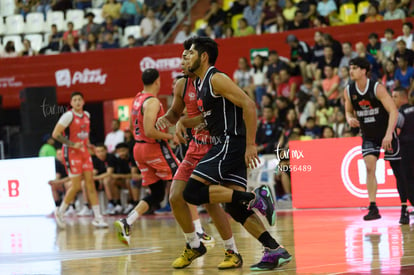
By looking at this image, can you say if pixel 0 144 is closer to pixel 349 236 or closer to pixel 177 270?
pixel 349 236

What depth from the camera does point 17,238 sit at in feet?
37.8

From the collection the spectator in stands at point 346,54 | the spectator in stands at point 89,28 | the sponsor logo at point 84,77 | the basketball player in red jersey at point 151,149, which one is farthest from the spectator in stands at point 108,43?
the basketball player in red jersey at point 151,149

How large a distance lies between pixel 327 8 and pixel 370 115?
836cm

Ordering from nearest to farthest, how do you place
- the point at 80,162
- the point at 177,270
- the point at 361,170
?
the point at 177,270 < the point at 80,162 < the point at 361,170

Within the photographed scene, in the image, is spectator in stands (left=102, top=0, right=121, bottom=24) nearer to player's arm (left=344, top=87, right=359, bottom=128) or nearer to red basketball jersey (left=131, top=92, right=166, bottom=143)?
red basketball jersey (left=131, top=92, right=166, bottom=143)

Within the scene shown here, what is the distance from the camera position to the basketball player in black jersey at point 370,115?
1048 centimetres

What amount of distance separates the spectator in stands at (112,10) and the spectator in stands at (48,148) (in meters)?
5.73

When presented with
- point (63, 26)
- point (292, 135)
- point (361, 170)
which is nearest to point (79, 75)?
point (63, 26)

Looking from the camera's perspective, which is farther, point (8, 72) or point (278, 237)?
point (8, 72)

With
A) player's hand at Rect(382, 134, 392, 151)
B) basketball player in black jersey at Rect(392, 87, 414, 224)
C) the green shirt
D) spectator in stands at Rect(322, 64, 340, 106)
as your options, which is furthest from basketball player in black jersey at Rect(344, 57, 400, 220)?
the green shirt

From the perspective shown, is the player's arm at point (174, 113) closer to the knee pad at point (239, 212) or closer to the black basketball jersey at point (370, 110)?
the knee pad at point (239, 212)

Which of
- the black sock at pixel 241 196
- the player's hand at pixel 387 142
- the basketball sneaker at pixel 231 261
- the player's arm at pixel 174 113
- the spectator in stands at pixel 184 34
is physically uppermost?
the spectator in stands at pixel 184 34

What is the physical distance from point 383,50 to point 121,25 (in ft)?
26.7

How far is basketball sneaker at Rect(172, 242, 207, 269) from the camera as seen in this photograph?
279 inches
